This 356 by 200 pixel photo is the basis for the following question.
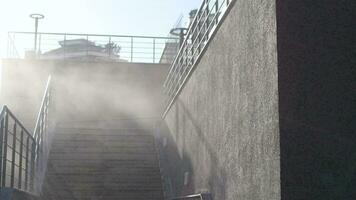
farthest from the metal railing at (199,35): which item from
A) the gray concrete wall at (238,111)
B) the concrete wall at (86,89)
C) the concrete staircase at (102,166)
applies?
the concrete wall at (86,89)

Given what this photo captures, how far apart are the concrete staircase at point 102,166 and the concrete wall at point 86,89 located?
327cm

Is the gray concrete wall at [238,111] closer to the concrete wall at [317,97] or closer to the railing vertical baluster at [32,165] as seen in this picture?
the concrete wall at [317,97]

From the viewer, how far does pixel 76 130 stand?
14.7 m

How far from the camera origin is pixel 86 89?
18.5 m

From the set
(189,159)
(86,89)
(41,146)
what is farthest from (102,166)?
(86,89)

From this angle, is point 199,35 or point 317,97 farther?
point 199,35

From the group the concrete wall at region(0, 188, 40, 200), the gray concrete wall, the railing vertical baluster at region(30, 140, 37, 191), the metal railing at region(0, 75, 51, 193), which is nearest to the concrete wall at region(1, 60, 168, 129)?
the metal railing at region(0, 75, 51, 193)

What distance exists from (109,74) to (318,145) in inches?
565

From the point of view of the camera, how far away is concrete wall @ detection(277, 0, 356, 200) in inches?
192

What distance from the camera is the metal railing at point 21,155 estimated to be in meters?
7.36

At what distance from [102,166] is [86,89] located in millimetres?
6281

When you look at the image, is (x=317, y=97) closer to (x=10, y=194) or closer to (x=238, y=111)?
(x=238, y=111)

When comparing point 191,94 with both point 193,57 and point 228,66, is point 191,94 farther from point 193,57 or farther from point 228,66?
point 228,66

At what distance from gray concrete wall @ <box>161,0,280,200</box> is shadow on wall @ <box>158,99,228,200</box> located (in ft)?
0.05
